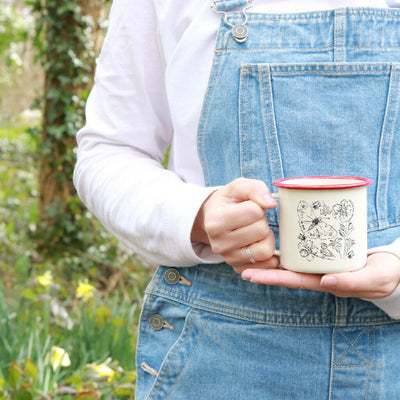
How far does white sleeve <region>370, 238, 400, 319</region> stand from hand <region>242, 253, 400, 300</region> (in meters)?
0.01

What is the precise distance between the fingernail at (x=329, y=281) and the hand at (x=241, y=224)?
10cm

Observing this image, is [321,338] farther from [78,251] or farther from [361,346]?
[78,251]

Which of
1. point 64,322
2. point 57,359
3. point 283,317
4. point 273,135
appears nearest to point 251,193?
point 273,135

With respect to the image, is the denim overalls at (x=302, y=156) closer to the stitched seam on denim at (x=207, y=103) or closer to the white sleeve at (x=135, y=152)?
the stitched seam on denim at (x=207, y=103)

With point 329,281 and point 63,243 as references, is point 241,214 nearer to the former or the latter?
point 329,281

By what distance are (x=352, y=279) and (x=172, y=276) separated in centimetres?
37

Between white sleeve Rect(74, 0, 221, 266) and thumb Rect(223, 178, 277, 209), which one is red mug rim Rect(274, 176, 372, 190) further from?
→ white sleeve Rect(74, 0, 221, 266)

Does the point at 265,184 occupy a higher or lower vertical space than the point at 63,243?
higher

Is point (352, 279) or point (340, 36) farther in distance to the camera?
point (340, 36)

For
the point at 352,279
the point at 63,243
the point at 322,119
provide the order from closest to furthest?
the point at 352,279, the point at 322,119, the point at 63,243

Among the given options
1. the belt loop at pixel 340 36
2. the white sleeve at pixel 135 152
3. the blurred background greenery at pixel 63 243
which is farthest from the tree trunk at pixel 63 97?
the belt loop at pixel 340 36

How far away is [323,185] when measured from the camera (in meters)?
0.84

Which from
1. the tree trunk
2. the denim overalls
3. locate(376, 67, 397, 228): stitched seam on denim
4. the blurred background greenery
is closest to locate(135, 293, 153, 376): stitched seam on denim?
the denim overalls

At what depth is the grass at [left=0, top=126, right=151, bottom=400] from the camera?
2027 millimetres
